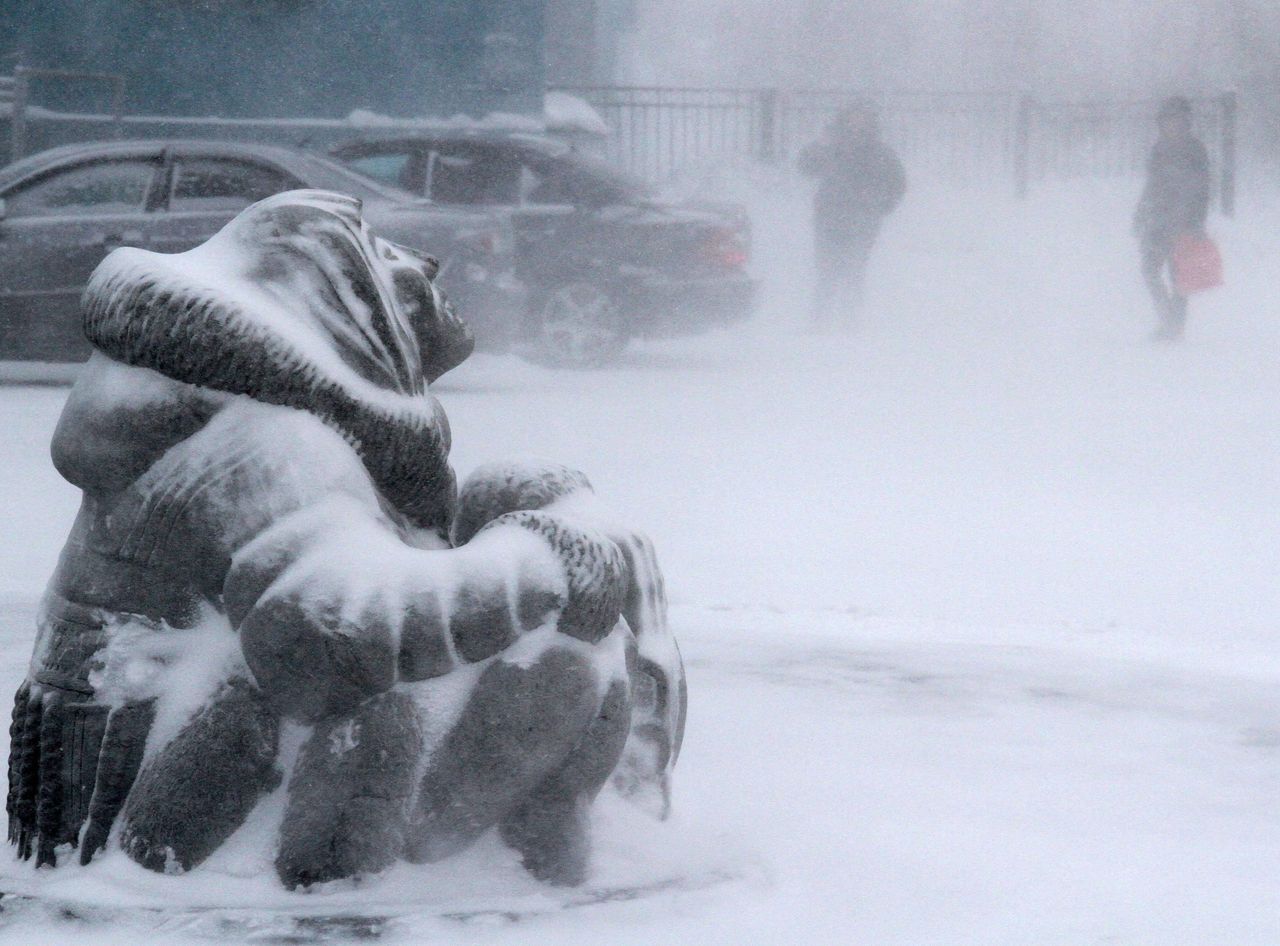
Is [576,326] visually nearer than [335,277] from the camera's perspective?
No

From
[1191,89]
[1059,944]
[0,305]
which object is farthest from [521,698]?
[1191,89]

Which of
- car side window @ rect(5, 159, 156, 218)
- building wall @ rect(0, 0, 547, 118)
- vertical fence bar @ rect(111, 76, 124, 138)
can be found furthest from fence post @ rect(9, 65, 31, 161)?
car side window @ rect(5, 159, 156, 218)

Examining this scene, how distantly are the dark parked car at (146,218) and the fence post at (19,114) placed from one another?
5.42 m

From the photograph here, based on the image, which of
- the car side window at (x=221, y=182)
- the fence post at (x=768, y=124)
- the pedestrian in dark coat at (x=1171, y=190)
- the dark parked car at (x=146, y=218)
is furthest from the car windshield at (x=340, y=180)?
the fence post at (x=768, y=124)

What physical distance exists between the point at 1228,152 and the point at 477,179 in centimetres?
1456

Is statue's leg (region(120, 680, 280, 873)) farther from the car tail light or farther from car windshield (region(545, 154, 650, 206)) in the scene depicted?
the car tail light

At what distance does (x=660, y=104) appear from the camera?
23.8 meters

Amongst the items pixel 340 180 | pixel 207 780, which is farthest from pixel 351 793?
pixel 340 180

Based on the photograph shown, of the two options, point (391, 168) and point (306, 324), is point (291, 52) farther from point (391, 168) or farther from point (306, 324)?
point (306, 324)

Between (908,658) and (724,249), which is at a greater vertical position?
(724,249)

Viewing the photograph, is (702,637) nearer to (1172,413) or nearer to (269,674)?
(269,674)

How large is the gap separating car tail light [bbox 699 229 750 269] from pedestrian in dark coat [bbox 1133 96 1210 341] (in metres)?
3.70

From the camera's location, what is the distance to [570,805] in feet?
7.39

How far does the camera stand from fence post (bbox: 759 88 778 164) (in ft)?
78.4
